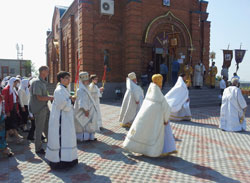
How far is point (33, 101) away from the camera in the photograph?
16.7 feet

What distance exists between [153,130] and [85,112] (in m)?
1.81

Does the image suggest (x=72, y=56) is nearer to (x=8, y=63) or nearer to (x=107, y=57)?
(x=107, y=57)

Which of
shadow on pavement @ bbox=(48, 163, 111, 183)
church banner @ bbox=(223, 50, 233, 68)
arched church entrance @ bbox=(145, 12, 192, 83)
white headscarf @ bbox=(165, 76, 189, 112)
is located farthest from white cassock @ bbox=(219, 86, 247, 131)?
church banner @ bbox=(223, 50, 233, 68)

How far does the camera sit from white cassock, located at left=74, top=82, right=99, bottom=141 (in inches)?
223

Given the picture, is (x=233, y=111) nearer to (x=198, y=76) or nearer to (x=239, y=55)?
(x=198, y=76)

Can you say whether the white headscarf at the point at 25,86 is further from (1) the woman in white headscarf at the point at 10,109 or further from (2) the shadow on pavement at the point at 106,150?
(2) the shadow on pavement at the point at 106,150

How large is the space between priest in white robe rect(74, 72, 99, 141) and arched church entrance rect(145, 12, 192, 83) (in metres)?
11.5

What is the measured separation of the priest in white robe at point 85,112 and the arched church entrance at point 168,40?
37.6 feet

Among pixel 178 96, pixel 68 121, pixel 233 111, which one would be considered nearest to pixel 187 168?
pixel 68 121

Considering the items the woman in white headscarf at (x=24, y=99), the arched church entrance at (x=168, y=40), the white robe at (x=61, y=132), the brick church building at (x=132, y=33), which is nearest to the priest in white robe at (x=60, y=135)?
the white robe at (x=61, y=132)

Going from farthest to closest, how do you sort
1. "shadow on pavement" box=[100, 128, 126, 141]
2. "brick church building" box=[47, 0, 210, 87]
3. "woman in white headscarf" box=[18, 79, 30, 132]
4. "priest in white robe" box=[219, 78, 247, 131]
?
1. "brick church building" box=[47, 0, 210, 87]
2. "priest in white robe" box=[219, 78, 247, 131]
3. "woman in white headscarf" box=[18, 79, 30, 132]
4. "shadow on pavement" box=[100, 128, 126, 141]

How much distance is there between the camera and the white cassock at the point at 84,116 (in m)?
5.66

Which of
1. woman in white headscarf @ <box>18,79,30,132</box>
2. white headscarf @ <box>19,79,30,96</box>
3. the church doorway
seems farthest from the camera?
the church doorway

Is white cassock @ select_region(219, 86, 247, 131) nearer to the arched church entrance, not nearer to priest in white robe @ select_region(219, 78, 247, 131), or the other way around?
priest in white robe @ select_region(219, 78, 247, 131)
